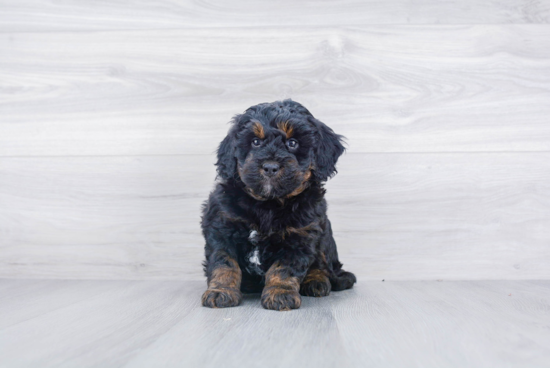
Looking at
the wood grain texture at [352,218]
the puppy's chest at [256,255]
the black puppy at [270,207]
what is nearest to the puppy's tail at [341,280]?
the black puppy at [270,207]

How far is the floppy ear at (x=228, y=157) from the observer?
2211 mm

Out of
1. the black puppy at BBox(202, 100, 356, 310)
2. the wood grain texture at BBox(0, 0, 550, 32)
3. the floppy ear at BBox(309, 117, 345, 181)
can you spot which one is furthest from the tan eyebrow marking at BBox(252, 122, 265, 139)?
the wood grain texture at BBox(0, 0, 550, 32)

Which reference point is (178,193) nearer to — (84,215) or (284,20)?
(84,215)

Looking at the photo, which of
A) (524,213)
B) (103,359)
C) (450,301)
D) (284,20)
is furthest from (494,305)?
(284,20)

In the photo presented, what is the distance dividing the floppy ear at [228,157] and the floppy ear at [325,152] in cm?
35

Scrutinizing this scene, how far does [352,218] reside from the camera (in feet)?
9.53

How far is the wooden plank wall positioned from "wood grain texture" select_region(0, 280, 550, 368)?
466 mm

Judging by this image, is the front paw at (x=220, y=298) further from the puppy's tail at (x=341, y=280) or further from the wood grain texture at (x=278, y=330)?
the puppy's tail at (x=341, y=280)

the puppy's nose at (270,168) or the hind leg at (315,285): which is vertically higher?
the puppy's nose at (270,168)

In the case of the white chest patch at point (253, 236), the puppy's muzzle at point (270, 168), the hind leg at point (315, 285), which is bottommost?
the hind leg at point (315, 285)

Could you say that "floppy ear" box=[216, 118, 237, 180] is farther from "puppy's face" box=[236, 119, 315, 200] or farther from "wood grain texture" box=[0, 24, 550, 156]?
"wood grain texture" box=[0, 24, 550, 156]

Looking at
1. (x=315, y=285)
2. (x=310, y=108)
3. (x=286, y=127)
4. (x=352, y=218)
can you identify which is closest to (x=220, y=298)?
(x=315, y=285)

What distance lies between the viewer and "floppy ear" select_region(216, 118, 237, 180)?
2211mm

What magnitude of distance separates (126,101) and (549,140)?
8.06ft
